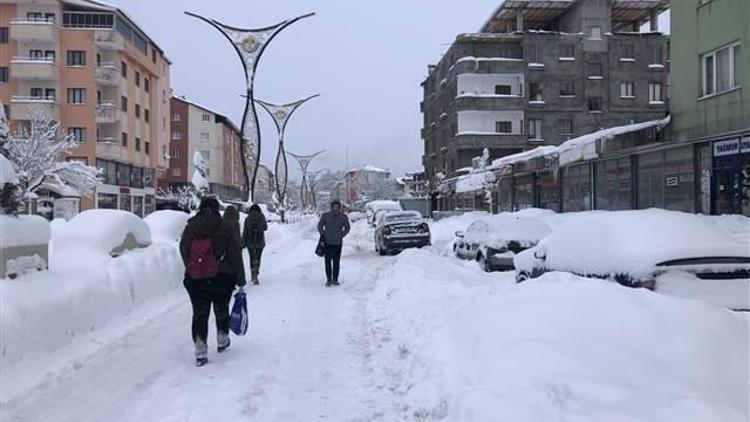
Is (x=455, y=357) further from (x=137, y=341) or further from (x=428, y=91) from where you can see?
(x=428, y=91)

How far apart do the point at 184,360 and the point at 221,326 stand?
544mm

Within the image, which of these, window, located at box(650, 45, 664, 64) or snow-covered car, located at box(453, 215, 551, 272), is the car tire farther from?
window, located at box(650, 45, 664, 64)

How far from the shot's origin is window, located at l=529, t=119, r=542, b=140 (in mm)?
61219

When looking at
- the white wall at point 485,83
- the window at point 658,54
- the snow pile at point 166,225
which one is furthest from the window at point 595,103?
the snow pile at point 166,225

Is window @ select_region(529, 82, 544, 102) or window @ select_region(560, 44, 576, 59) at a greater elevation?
window @ select_region(560, 44, 576, 59)

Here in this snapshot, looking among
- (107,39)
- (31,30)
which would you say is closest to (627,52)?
(107,39)

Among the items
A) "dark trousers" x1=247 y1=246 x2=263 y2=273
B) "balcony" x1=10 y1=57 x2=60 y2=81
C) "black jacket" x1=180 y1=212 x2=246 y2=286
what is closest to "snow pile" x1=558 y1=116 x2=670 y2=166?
"dark trousers" x1=247 y1=246 x2=263 y2=273

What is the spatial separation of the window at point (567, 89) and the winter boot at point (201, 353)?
193 ft

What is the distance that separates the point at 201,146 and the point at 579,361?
102879 millimetres

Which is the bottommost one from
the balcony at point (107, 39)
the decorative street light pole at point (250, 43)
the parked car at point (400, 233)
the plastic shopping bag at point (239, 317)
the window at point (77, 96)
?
the plastic shopping bag at point (239, 317)

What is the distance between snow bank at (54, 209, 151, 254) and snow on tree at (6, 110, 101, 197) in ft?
106

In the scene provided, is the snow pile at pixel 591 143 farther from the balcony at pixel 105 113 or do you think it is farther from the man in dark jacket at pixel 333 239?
the balcony at pixel 105 113

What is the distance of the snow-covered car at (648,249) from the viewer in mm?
7266

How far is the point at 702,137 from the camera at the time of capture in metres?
22.6
